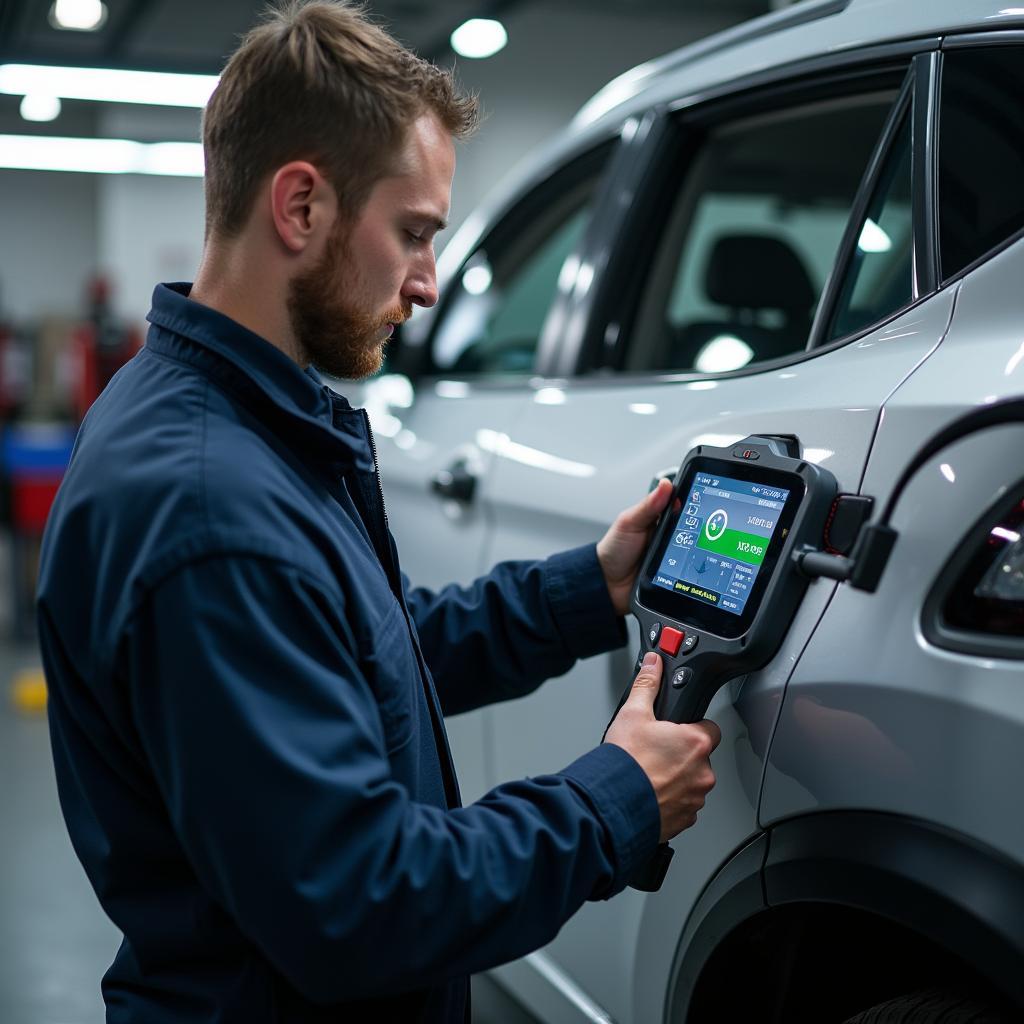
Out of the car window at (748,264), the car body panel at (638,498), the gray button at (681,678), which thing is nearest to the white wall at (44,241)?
A: the car window at (748,264)

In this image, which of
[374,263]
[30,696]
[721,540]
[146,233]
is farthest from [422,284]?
[146,233]

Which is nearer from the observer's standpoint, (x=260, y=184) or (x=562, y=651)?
(x=260, y=184)

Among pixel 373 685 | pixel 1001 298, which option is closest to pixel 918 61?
pixel 1001 298

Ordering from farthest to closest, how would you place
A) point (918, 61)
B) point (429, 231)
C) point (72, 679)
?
1. point (918, 61)
2. point (429, 231)
3. point (72, 679)

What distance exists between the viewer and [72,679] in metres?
1.05

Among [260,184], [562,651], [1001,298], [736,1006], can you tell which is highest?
[260,184]

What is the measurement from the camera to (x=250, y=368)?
3.50 feet

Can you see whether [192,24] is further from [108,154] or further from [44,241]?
[44,241]

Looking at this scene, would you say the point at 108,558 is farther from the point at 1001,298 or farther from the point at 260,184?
the point at 1001,298

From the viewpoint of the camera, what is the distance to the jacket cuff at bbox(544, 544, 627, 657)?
1462 millimetres

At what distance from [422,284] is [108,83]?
21.4 ft

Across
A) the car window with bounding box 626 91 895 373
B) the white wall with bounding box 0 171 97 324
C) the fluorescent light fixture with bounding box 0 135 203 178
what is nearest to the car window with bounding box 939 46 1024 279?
the car window with bounding box 626 91 895 373

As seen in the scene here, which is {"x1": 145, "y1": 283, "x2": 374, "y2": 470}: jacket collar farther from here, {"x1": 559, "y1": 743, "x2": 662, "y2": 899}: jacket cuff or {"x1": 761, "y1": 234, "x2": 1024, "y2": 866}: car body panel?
{"x1": 761, "y1": 234, "x2": 1024, "y2": 866}: car body panel

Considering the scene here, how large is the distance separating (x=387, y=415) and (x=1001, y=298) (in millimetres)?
1614
